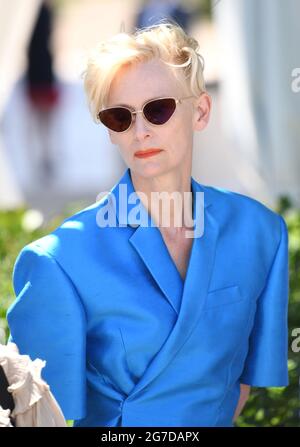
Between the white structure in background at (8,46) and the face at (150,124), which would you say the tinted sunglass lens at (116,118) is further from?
the white structure in background at (8,46)

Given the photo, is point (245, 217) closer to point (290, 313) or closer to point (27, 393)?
point (27, 393)

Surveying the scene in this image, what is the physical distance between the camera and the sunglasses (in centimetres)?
313

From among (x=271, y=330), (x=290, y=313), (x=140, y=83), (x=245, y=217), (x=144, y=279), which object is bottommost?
(x=290, y=313)

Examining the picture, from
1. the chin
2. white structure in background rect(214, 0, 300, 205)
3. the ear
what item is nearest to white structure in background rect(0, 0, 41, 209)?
white structure in background rect(214, 0, 300, 205)

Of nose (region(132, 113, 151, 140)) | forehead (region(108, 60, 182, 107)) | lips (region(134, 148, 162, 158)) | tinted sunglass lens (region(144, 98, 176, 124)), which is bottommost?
lips (region(134, 148, 162, 158))

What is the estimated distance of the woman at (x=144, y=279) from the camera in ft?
10.3

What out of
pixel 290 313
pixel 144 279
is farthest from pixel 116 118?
pixel 290 313

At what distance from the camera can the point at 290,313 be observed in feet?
15.9

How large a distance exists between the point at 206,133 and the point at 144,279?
9333mm

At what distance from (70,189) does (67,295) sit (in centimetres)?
893

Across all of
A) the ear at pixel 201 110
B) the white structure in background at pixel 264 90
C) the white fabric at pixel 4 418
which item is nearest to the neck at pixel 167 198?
the ear at pixel 201 110

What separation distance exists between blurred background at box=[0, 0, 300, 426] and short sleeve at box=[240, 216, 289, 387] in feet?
2.56

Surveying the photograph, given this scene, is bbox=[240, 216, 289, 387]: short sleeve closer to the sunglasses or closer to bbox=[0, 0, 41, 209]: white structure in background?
the sunglasses

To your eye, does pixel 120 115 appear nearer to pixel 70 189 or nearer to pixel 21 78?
pixel 70 189
